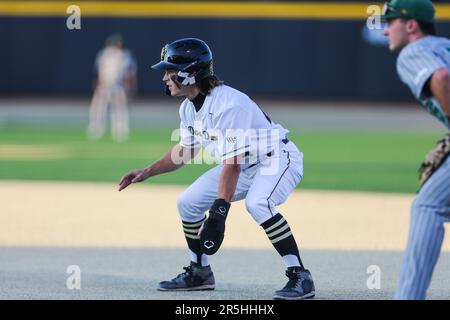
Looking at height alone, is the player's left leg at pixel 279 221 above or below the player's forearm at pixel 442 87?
below

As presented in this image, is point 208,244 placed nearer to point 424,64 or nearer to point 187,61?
point 187,61

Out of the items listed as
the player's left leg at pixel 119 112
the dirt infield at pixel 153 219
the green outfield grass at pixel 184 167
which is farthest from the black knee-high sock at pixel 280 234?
the player's left leg at pixel 119 112

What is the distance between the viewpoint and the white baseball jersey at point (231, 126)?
7480 mm

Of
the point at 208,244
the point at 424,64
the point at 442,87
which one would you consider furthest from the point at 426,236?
the point at 208,244

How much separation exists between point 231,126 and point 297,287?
127cm

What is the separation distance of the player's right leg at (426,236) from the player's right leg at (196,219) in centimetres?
223

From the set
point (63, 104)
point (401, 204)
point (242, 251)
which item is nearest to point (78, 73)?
point (63, 104)

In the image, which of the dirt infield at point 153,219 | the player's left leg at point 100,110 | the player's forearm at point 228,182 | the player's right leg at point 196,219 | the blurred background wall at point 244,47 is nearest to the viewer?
the player's forearm at point 228,182

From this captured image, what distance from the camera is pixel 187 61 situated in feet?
25.0

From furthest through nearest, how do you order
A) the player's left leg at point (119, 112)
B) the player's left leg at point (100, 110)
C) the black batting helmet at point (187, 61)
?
1. the player's left leg at point (100, 110)
2. the player's left leg at point (119, 112)
3. the black batting helmet at point (187, 61)

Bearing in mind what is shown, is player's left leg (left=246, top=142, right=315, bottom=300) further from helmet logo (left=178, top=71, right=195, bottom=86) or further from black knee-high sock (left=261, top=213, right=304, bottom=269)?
helmet logo (left=178, top=71, right=195, bottom=86)

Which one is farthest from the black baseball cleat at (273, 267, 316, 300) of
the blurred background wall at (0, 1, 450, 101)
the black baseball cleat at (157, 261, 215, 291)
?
the blurred background wall at (0, 1, 450, 101)

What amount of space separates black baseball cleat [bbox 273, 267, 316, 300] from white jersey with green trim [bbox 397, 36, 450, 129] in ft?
6.57

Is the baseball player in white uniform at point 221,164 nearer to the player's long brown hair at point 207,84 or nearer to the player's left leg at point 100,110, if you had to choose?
the player's long brown hair at point 207,84
